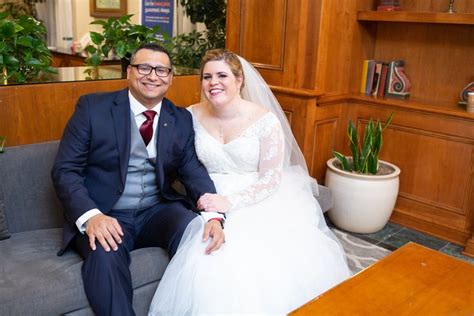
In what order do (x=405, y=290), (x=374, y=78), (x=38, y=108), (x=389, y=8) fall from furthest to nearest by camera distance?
(x=374, y=78) < (x=389, y=8) < (x=38, y=108) < (x=405, y=290)

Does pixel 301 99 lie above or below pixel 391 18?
below

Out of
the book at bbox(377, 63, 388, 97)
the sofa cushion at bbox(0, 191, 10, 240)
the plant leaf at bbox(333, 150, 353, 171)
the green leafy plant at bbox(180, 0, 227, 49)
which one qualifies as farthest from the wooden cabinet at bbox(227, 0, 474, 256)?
the sofa cushion at bbox(0, 191, 10, 240)

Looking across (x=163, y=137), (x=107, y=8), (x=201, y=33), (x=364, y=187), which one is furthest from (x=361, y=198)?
→ (x=107, y=8)

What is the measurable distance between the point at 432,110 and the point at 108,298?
2374 millimetres

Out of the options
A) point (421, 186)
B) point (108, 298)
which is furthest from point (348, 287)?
point (421, 186)

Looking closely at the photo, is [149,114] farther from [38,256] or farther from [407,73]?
[407,73]

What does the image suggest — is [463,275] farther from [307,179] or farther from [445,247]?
[445,247]

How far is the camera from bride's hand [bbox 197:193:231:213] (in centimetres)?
213

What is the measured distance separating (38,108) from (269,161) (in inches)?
47.2

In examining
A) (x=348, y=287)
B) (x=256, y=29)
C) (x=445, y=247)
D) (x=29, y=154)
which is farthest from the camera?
(x=256, y=29)

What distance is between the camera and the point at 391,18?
3.32 metres

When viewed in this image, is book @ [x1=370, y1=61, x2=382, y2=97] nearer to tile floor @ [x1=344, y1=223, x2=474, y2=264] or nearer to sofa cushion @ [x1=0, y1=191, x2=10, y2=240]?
tile floor @ [x1=344, y1=223, x2=474, y2=264]

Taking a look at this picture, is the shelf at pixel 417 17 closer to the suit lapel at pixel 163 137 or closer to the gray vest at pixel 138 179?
the suit lapel at pixel 163 137

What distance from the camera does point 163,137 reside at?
2.17 metres
